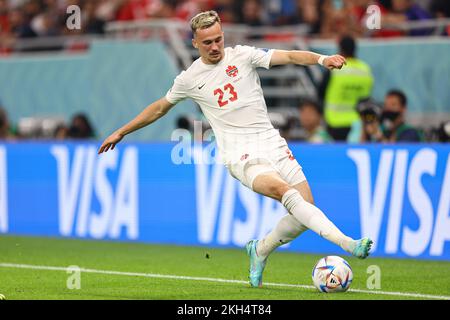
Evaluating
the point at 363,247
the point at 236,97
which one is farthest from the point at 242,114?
the point at 363,247

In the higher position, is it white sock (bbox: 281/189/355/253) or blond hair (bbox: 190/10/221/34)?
blond hair (bbox: 190/10/221/34)

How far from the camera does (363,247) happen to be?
8.71 m

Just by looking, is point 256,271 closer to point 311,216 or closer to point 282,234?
point 282,234

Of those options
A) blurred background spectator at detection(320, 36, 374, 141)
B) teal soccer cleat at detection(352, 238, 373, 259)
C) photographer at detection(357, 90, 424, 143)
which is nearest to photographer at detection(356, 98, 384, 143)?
photographer at detection(357, 90, 424, 143)

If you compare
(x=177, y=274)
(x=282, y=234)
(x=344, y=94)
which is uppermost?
(x=344, y=94)

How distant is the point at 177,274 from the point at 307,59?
296 cm

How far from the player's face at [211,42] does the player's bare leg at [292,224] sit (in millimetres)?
1234

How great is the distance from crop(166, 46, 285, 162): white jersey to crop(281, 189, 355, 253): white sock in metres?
0.78

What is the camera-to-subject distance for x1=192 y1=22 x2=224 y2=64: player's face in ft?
33.0

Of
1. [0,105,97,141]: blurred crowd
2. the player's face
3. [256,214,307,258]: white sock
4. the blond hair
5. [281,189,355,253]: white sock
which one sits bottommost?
[256,214,307,258]: white sock

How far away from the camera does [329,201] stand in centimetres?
1399

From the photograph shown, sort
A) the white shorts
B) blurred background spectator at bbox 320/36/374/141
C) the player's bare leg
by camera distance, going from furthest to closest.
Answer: blurred background spectator at bbox 320/36/374/141 < the white shorts < the player's bare leg

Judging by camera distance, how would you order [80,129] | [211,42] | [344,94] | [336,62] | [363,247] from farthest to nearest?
[80,129] → [344,94] → [211,42] → [336,62] → [363,247]

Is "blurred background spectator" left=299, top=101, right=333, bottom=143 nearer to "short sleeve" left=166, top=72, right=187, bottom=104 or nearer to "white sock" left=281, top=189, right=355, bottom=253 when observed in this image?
"short sleeve" left=166, top=72, right=187, bottom=104
